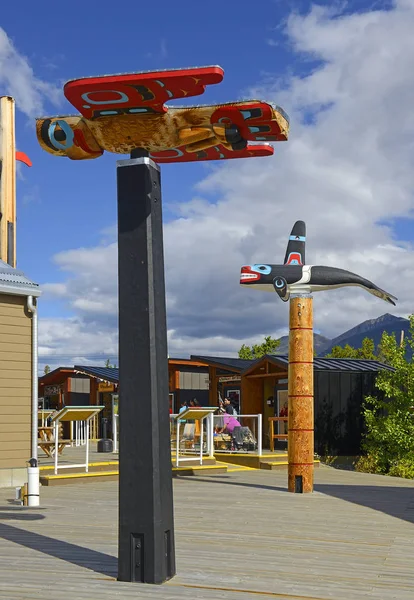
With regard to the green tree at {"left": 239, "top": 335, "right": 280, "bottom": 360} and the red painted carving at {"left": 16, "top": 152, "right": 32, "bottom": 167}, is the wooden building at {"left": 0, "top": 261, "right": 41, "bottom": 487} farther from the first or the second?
the green tree at {"left": 239, "top": 335, "right": 280, "bottom": 360}

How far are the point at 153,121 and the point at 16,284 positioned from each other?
7155 millimetres

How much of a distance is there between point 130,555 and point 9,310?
7.57 m

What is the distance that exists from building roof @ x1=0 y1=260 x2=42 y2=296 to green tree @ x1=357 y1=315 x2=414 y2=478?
339 inches

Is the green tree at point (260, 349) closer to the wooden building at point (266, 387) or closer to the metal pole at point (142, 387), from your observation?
the wooden building at point (266, 387)

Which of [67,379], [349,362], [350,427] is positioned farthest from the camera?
[67,379]

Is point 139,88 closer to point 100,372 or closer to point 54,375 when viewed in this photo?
point 100,372

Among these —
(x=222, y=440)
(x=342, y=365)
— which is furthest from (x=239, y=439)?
(x=342, y=365)

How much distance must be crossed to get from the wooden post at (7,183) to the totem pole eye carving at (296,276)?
16.6ft

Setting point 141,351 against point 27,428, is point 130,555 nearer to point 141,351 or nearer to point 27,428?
point 141,351

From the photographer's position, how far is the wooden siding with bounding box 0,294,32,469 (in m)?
12.1

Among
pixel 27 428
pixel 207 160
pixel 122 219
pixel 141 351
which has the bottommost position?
pixel 27 428

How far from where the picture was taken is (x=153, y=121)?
582cm

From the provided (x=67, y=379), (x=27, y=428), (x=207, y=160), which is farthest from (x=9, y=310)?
(x=67, y=379)

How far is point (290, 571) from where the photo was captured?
579cm
